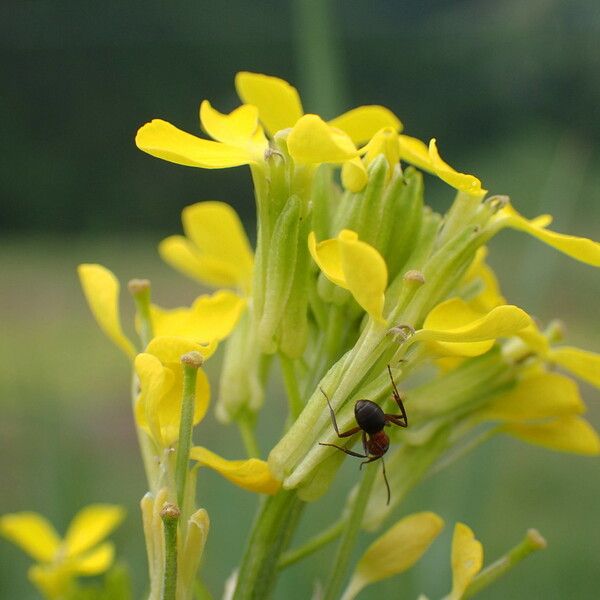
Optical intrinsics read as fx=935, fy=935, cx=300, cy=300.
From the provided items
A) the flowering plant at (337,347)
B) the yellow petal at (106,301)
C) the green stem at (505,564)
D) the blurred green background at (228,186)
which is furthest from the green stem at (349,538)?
the blurred green background at (228,186)

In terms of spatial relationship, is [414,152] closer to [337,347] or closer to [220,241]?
[337,347]

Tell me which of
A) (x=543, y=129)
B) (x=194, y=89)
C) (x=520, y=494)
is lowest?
(x=520, y=494)

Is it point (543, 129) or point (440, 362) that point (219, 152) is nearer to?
point (440, 362)

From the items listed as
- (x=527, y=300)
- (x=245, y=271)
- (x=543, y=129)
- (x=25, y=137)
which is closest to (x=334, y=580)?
(x=245, y=271)

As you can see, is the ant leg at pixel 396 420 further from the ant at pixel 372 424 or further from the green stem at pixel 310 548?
the green stem at pixel 310 548

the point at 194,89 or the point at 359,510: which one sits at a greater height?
the point at 359,510

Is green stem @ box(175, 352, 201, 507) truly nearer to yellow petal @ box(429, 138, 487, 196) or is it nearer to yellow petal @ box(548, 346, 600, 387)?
yellow petal @ box(429, 138, 487, 196)

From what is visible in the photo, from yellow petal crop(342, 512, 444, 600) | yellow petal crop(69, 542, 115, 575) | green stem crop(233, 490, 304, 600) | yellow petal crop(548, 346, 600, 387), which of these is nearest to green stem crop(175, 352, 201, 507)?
green stem crop(233, 490, 304, 600)
